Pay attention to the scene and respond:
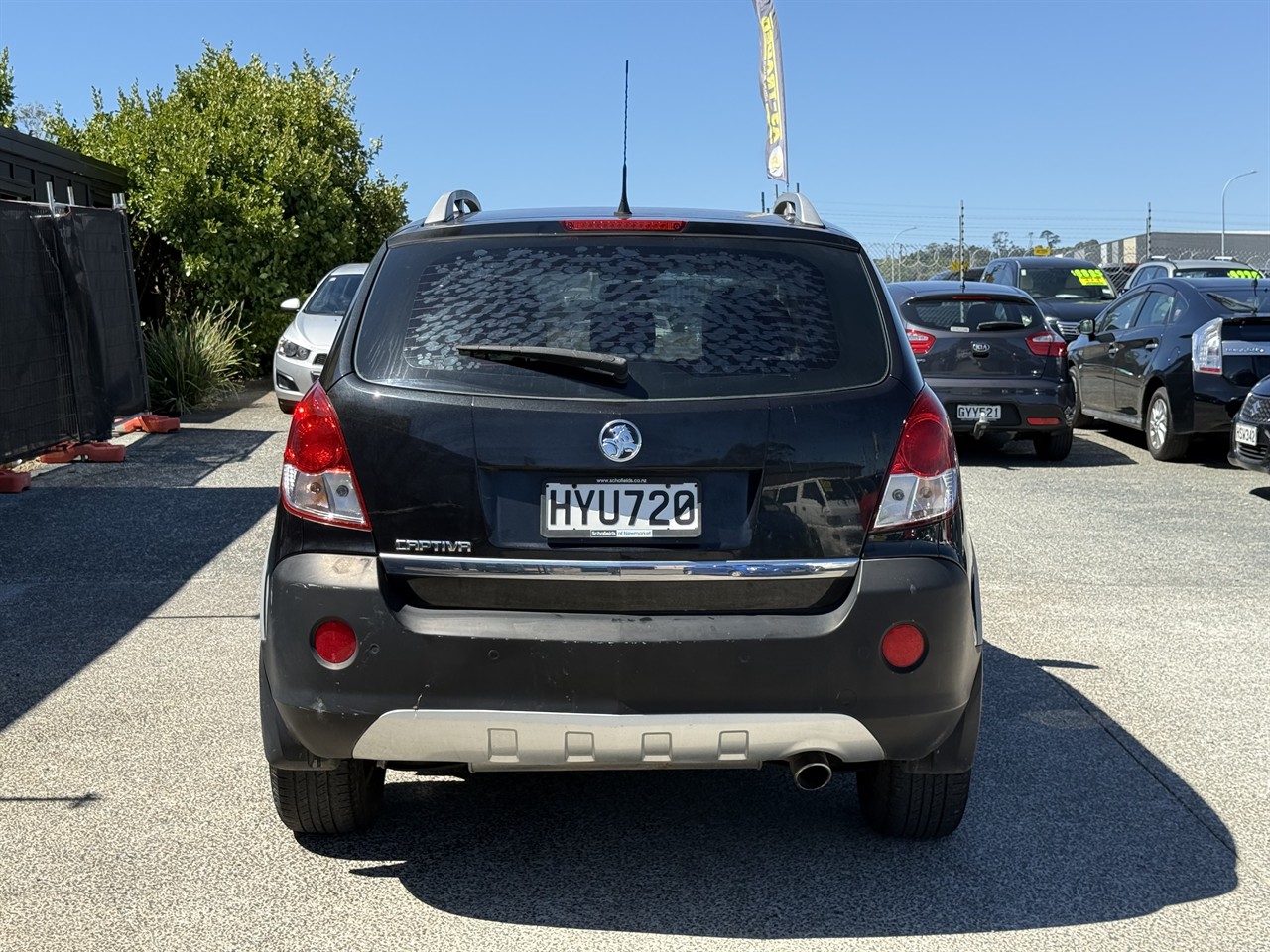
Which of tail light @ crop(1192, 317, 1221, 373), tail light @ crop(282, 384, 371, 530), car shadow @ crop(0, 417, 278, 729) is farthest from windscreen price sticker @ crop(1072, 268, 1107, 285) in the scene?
tail light @ crop(282, 384, 371, 530)

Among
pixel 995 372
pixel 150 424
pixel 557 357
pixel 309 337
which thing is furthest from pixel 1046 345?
pixel 557 357

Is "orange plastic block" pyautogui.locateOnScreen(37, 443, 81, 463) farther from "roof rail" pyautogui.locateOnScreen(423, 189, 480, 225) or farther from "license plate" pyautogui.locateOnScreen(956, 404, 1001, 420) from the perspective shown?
"roof rail" pyautogui.locateOnScreen(423, 189, 480, 225)

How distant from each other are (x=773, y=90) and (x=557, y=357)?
21286 mm

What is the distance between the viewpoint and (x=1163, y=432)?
44.1 feet

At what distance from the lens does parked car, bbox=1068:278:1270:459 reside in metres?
12.6

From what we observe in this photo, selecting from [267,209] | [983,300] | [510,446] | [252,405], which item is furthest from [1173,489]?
[267,209]

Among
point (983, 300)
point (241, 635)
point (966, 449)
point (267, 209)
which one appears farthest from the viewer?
point (267, 209)

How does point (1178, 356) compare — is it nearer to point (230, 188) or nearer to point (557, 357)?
point (557, 357)

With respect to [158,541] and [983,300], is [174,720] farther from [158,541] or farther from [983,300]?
[983,300]

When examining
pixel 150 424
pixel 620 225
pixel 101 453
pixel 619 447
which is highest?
pixel 620 225

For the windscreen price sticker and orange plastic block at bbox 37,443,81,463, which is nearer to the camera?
orange plastic block at bbox 37,443,81,463

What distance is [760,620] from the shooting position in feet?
11.8

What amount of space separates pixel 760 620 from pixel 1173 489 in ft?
29.8

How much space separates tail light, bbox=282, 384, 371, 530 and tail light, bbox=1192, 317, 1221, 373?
1048 centimetres
